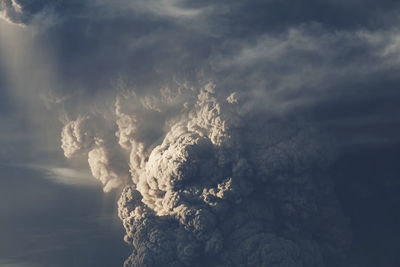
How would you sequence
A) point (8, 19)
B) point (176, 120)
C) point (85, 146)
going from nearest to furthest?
point (8, 19)
point (176, 120)
point (85, 146)

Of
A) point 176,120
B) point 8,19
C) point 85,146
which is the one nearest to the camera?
point 8,19

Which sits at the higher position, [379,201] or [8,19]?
[8,19]

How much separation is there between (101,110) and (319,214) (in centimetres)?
1630

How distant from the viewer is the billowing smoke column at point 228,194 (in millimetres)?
34156

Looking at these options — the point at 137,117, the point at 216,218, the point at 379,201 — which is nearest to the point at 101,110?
the point at 137,117

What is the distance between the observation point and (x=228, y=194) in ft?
112

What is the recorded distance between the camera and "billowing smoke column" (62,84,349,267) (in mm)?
34156

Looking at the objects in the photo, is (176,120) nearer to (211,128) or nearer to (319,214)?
(211,128)

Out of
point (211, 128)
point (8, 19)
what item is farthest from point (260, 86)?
point (8, 19)

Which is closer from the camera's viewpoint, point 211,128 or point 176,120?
point 211,128

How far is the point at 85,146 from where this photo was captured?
40688 mm

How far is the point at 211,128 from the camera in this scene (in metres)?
Result: 35.2

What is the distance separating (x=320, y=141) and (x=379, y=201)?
A: 6.23 metres

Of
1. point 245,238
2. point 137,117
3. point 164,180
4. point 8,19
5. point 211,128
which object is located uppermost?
point 8,19
